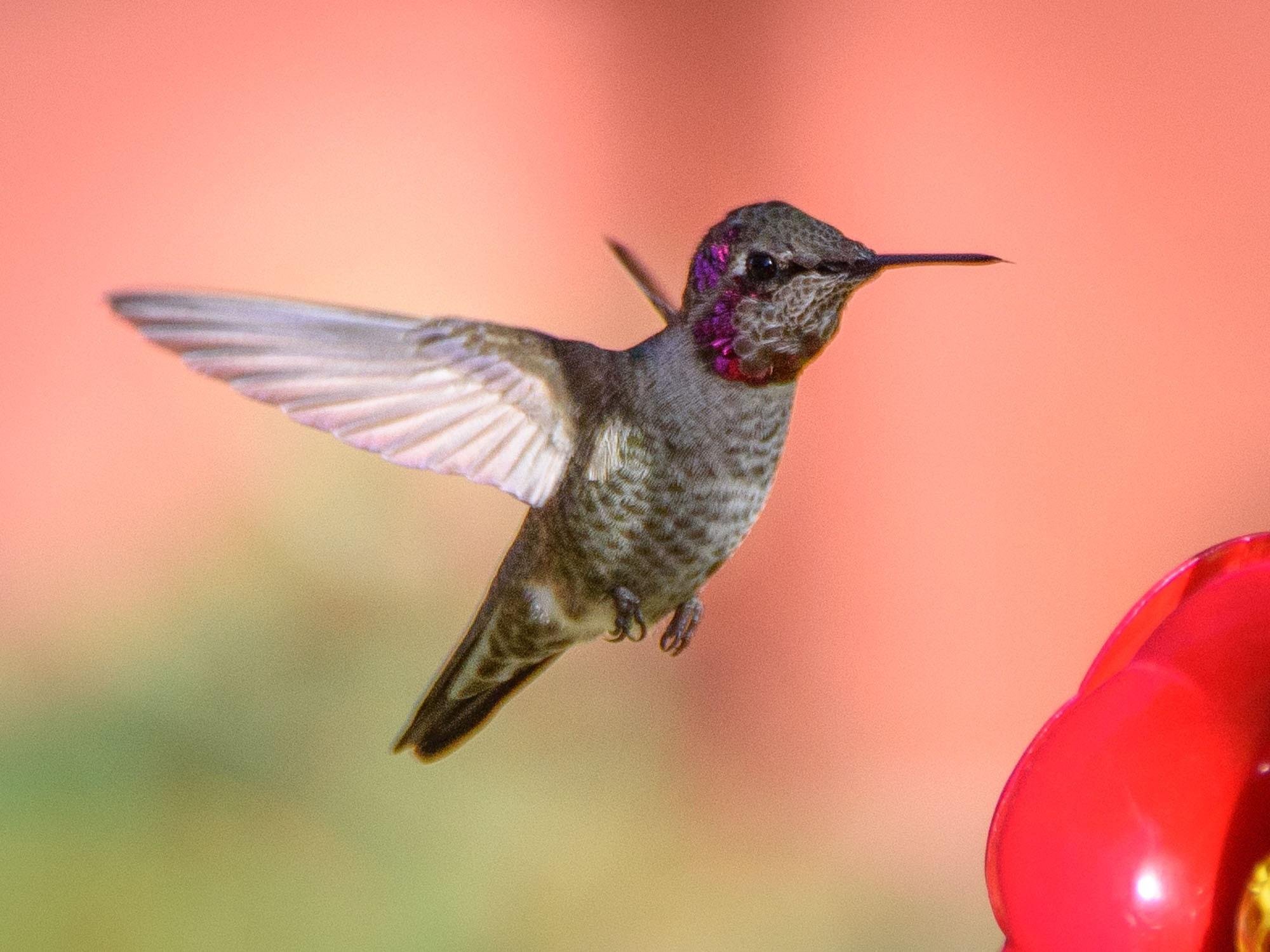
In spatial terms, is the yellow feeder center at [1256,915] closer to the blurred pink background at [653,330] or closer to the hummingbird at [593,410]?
the hummingbird at [593,410]

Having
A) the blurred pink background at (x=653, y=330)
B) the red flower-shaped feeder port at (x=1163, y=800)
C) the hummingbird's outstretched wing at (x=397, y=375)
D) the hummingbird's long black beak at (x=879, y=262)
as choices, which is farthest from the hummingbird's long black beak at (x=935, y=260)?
the blurred pink background at (x=653, y=330)

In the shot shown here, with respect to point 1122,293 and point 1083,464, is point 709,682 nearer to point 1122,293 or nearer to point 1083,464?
point 1083,464

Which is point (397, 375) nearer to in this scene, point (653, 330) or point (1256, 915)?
point (1256, 915)

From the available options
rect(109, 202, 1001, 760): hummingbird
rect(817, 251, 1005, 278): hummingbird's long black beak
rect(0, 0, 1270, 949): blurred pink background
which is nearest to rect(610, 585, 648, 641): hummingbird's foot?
rect(109, 202, 1001, 760): hummingbird

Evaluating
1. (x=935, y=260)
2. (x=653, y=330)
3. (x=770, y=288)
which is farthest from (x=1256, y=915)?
(x=653, y=330)

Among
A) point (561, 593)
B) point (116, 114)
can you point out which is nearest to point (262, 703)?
point (116, 114)

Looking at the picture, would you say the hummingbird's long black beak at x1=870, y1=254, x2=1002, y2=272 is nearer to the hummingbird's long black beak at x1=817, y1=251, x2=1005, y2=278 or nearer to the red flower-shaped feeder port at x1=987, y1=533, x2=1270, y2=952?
the hummingbird's long black beak at x1=817, y1=251, x2=1005, y2=278

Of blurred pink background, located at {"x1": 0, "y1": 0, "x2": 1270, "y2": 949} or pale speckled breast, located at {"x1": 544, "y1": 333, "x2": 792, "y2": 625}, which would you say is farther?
blurred pink background, located at {"x1": 0, "y1": 0, "x2": 1270, "y2": 949}
